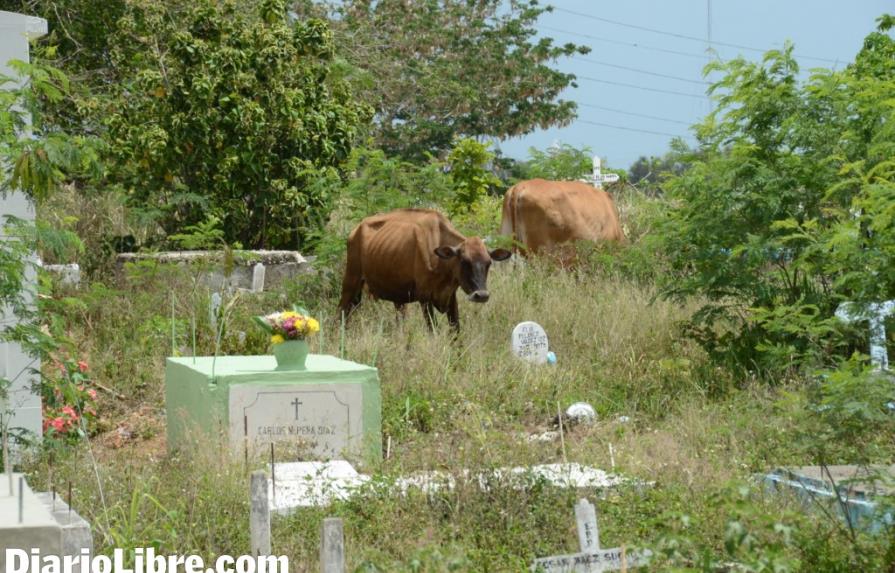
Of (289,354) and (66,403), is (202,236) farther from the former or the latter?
(289,354)

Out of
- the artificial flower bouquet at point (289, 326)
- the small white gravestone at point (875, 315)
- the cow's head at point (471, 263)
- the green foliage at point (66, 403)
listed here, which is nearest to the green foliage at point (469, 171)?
the cow's head at point (471, 263)

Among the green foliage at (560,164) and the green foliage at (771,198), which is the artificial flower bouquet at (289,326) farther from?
the green foliage at (560,164)

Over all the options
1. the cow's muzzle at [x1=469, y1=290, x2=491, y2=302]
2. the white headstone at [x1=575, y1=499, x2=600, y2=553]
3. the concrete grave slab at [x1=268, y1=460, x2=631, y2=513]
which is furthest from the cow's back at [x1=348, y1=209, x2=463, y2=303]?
the white headstone at [x1=575, y1=499, x2=600, y2=553]

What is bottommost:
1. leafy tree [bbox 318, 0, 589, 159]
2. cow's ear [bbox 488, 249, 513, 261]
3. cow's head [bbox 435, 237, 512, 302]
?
cow's head [bbox 435, 237, 512, 302]

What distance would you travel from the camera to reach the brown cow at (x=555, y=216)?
17188mm

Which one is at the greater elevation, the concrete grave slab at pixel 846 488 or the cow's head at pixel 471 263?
the cow's head at pixel 471 263

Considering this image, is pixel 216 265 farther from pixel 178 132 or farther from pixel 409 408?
pixel 409 408

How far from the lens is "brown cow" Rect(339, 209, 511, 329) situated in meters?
12.5

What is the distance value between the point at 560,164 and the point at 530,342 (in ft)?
34.1

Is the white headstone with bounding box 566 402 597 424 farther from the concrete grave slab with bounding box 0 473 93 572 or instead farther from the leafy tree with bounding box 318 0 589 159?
the leafy tree with bounding box 318 0 589 159

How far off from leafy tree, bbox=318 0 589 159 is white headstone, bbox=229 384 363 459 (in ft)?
87.5

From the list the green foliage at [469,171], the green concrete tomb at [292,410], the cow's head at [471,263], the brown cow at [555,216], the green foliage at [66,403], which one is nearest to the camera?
the green foliage at [66,403]

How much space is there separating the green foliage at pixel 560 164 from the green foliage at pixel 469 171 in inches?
61.5

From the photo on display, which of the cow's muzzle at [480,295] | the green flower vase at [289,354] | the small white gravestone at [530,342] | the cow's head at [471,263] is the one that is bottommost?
the green flower vase at [289,354]
